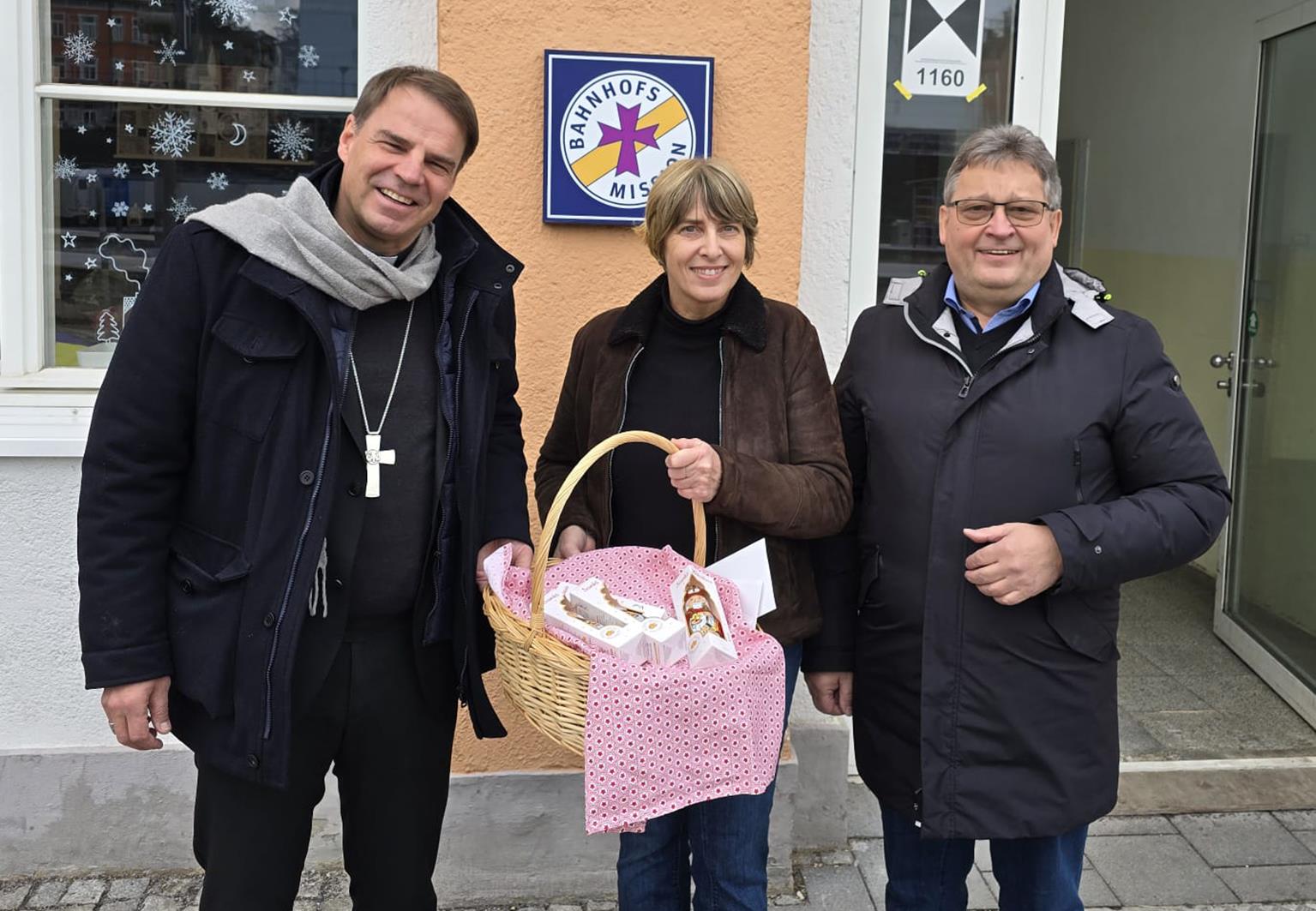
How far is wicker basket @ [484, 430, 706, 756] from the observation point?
1.98 metres

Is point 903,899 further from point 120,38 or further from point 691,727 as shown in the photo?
point 120,38

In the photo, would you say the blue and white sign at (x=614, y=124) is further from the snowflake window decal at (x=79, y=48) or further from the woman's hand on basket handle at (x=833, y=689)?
the woman's hand on basket handle at (x=833, y=689)

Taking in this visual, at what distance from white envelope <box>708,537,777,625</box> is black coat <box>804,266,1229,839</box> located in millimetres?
265

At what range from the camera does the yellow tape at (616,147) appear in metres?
3.11

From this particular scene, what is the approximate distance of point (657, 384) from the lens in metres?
2.34

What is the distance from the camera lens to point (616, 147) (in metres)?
3.13

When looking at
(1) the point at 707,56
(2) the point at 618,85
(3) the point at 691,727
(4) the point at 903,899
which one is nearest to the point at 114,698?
(3) the point at 691,727

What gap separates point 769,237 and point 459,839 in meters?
1.92

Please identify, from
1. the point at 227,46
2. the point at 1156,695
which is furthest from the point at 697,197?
the point at 1156,695

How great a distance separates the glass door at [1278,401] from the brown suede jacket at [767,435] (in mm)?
2991

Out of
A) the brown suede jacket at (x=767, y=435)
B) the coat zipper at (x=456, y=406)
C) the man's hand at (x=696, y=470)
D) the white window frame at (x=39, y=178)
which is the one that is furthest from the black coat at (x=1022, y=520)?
the white window frame at (x=39, y=178)

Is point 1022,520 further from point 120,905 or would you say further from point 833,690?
point 120,905

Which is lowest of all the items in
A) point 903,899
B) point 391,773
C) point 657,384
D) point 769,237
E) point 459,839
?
point 459,839

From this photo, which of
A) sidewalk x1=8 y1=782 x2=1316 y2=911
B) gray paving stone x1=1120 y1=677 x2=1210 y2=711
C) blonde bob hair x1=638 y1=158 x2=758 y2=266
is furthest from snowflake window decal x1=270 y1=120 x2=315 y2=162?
gray paving stone x1=1120 y1=677 x2=1210 y2=711
